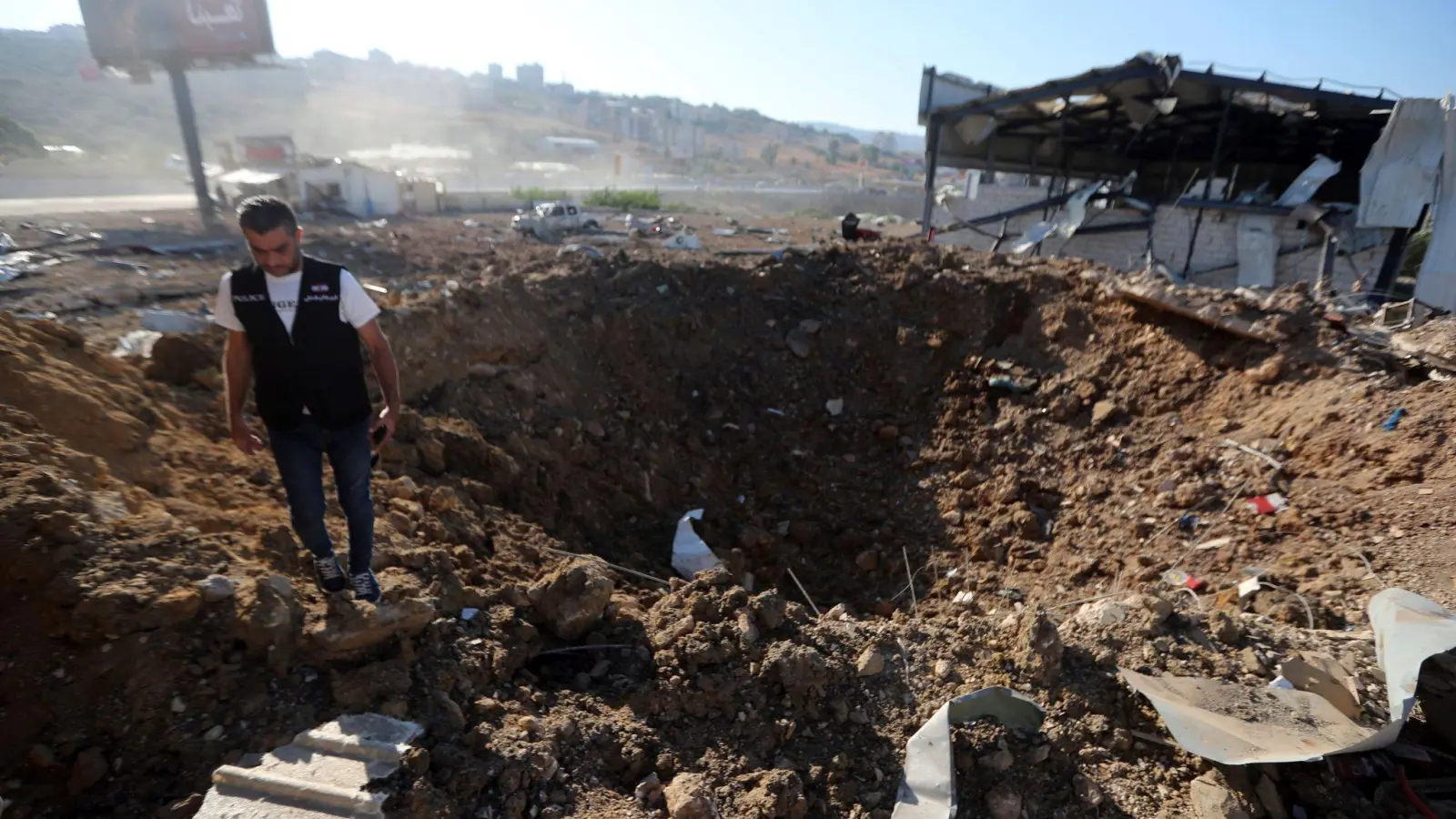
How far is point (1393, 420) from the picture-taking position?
13.8 ft

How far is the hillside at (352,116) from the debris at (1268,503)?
100 ft

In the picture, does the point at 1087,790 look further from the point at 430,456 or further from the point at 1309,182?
the point at 1309,182

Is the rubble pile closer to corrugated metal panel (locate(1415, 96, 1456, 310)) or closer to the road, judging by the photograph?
corrugated metal panel (locate(1415, 96, 1456, 310))

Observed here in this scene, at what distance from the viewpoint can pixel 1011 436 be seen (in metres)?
5.90

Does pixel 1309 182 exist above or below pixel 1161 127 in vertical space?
below

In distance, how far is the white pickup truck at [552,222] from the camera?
20.5 meters

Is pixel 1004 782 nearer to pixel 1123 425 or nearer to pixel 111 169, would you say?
pixel 1123 425

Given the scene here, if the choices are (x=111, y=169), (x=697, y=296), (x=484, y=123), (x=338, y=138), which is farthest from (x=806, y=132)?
(x=697, y=296)

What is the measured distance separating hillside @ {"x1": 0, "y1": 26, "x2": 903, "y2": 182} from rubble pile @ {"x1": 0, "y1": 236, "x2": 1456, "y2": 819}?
2656 cm

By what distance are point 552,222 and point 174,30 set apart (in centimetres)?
1196

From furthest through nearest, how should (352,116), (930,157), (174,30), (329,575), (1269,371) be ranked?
(352,116) < (174,30) < (930,157) < (1269,371) < (329,575)

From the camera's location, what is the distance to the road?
19536 millimetres

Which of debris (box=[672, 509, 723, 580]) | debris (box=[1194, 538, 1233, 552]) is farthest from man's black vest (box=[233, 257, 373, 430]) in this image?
debris (box=[1194, 538, 1233, 552])

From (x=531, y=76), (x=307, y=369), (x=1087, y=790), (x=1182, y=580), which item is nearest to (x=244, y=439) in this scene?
(x=307, y=369)
